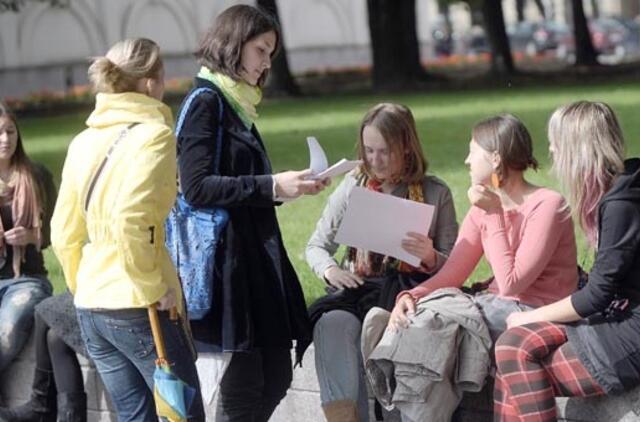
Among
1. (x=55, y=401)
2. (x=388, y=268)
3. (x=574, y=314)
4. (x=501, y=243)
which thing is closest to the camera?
(x=574, y=314)

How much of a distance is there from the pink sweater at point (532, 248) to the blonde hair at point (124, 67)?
1.45m

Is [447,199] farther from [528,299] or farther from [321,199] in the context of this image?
[321,199]

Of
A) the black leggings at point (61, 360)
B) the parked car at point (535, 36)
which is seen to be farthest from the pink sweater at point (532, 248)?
the parked car at point (535, 36)

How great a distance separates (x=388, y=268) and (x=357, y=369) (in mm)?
521

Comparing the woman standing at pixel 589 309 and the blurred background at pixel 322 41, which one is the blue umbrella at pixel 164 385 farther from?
the blurred background at pixel 322 41

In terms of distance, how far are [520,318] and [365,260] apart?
943 millimetres

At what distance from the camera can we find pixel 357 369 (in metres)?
5.68

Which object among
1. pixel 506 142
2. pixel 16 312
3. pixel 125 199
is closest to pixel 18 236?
pixel 16 312

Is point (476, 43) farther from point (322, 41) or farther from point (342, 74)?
point (342, 74)

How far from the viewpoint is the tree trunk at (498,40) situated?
36031mm

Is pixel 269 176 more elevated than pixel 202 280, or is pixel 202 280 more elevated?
pixel 269 176

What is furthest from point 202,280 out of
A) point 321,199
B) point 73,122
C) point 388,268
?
point 73,122

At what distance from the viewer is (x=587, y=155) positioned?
5.19m

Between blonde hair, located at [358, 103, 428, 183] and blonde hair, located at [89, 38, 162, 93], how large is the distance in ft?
4.10
